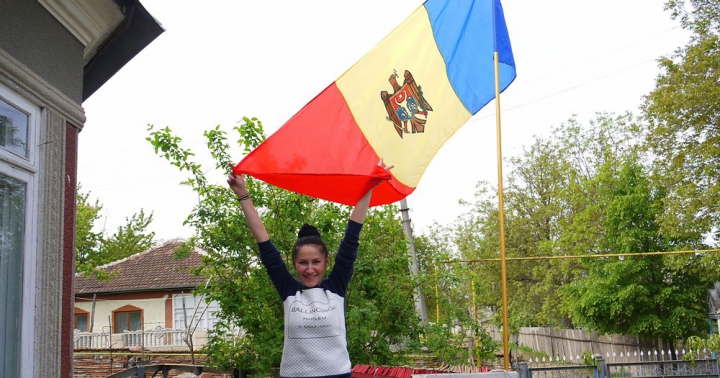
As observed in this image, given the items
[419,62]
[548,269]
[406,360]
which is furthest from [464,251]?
[419,62]

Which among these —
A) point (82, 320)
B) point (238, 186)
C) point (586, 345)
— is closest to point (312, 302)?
point (238, 186)

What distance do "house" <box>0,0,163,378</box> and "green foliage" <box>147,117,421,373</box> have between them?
3.19 m

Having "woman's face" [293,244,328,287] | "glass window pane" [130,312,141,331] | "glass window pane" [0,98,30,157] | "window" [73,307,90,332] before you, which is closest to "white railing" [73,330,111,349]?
"glass window pane" [130,312,141,331]

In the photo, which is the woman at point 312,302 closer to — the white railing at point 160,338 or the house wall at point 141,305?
the white railing at point 160,338

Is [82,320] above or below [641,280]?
below

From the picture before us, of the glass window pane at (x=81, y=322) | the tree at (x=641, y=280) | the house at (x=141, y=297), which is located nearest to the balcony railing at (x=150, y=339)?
the house at (x=141, y=297)

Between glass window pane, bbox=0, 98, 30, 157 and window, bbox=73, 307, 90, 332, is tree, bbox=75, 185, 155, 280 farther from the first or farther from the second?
glass window pane, bbox=0, 98, 30, 157

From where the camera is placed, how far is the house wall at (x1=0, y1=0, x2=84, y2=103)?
3.52 metres

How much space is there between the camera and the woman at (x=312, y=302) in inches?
119

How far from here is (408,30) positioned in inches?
195

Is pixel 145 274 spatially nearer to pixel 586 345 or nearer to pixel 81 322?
pixel 81 322

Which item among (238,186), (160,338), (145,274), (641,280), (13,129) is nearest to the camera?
(238,186)

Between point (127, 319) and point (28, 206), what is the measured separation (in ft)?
96.9

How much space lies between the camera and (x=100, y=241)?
33.2m
